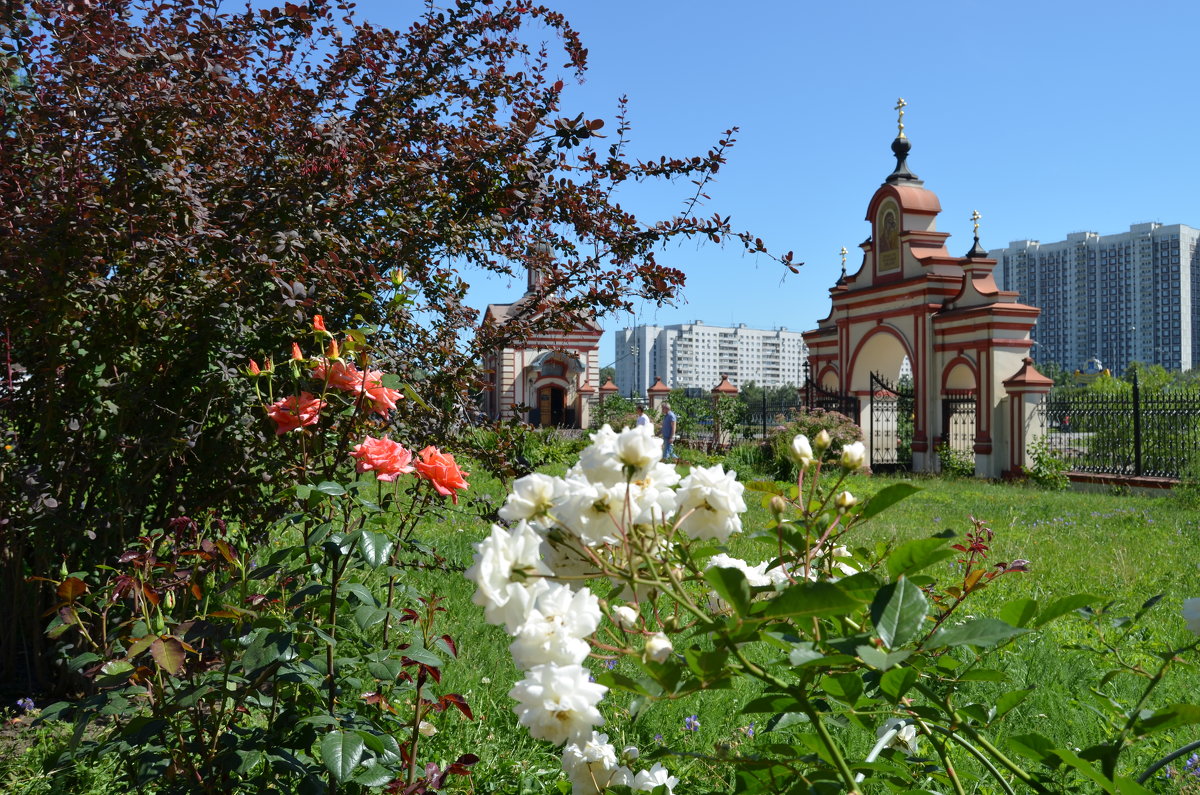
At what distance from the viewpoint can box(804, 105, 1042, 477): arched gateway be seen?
14383 mm

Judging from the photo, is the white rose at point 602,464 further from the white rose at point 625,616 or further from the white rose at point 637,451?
the white rose at point 625,616

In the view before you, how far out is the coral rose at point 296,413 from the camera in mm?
2002

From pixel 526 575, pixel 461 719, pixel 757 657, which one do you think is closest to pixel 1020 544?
pixel 757 657

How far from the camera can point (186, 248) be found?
2.71 metres

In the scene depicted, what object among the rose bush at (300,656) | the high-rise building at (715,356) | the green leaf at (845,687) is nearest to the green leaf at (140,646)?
the rose bush at (300,656)

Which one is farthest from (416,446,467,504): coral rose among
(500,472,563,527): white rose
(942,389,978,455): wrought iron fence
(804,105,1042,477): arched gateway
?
(942,389,978,455): wrought iron fence

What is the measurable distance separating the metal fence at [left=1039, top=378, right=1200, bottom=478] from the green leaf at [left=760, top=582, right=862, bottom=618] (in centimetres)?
1369

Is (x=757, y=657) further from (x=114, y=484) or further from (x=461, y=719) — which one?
(x=114, y=484)

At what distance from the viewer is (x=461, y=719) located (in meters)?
2.89

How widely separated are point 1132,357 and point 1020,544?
62.1 metres

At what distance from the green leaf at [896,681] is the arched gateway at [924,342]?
47.1 ft

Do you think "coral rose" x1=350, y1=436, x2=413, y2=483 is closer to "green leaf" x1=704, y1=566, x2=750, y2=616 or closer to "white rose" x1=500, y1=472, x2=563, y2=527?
"white rose" x1=500, y1=472, x2=563, y2=527

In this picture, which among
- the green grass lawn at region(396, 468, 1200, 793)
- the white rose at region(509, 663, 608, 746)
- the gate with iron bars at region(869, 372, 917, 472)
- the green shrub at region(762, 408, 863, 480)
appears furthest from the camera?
the gate with iron bars at region(869, 372, 917, 472)

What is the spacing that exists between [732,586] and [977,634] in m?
0.28
